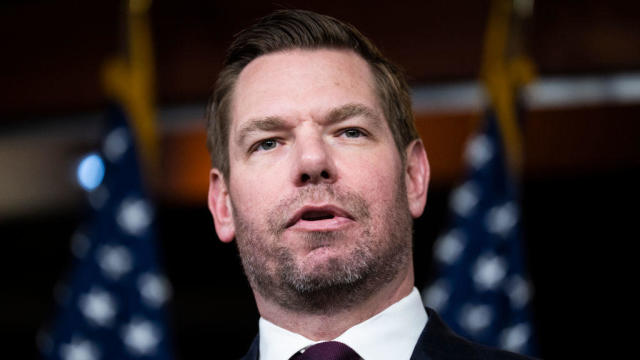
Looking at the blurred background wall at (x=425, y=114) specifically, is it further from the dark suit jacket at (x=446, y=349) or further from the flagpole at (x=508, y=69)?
the dark suit jacket at (x=446, y=349)

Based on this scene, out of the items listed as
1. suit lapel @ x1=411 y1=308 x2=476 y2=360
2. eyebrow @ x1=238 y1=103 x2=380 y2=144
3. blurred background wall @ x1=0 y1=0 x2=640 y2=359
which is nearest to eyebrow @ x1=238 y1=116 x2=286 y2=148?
eyebrow @ x1=238 y1=103 x2=380 y2=144

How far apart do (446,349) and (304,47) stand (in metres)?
0.60

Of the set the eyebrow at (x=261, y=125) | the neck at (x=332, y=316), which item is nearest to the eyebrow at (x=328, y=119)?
the eyebrow at (x=261, y=125)

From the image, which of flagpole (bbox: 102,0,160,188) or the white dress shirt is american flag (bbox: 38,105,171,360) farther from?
the white dress shirt

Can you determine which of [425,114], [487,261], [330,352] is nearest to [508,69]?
[487,261]

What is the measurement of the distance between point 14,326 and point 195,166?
2066mm

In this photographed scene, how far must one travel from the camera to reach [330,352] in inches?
55.8

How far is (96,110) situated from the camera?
452cm

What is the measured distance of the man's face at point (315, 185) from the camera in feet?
4.69

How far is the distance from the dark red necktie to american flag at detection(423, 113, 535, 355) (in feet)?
5.73

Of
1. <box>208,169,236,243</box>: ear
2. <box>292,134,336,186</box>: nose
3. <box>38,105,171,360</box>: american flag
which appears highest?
<box>292,134,336,186</box>: nose

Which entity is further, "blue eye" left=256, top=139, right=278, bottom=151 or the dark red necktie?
"blue eye" left=256, top=139, right=278, bottom=151

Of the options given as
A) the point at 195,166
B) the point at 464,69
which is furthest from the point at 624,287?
the point at 195,166

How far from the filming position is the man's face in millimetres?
1431
